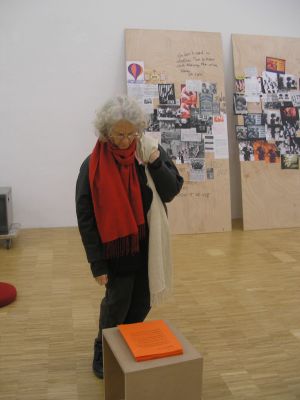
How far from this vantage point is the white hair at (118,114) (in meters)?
1.78

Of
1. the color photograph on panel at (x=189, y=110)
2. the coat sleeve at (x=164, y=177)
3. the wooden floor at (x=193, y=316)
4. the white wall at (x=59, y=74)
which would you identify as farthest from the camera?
the color photograph on panel at (x=189, y=110)

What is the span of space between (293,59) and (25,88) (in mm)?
2874

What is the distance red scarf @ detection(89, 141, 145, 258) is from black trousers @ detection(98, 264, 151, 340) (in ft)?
0.46

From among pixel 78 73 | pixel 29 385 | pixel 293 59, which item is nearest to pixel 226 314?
pixel 29 385

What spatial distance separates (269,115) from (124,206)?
346cm

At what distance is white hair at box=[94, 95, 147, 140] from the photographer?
178cm

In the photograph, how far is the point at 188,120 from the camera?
474 cm

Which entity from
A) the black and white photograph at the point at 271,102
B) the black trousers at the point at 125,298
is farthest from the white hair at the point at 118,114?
the black and white photograph at the point at 271,102

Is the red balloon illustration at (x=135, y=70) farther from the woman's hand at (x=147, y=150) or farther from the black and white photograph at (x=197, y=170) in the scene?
the woman's hand at (x=147, y=150)

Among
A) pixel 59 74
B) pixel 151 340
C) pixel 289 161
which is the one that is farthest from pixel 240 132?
pixel 151 340

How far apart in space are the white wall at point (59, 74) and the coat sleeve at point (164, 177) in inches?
117

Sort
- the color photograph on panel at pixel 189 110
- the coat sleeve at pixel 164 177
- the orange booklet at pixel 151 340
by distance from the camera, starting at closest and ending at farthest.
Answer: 1. the orange booklet at pixel 151 340
2. the coat sleeve at pixel 164 177
3. the color photograph on panel at pixel 189 110

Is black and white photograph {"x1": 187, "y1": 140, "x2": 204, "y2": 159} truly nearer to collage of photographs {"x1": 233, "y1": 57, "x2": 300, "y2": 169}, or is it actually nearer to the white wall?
collage of photographs {"x1": 233, "y1": 57, "x2": 300, "y2": 169}

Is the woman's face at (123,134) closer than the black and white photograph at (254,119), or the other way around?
the woman's face at (123,134)
